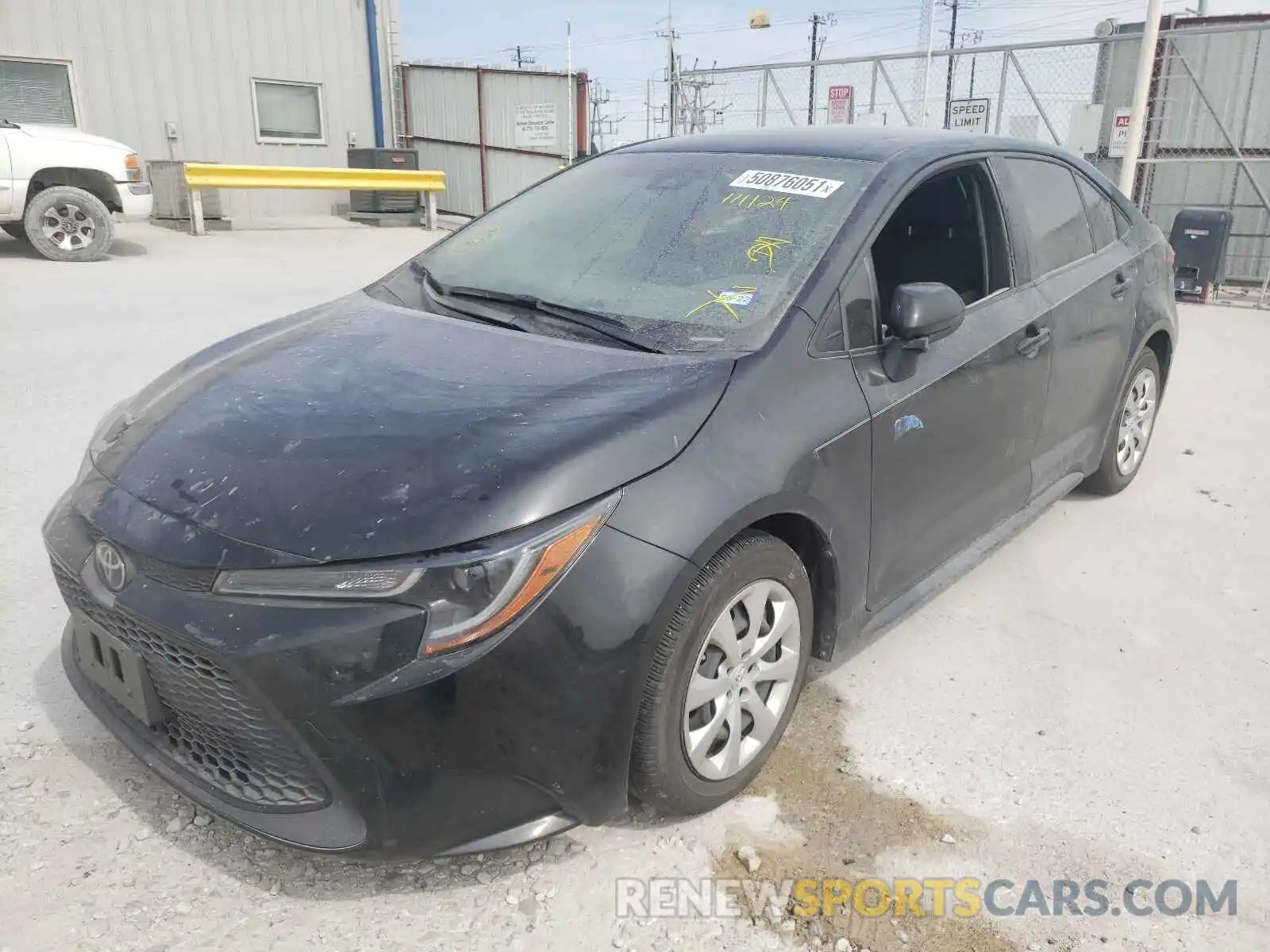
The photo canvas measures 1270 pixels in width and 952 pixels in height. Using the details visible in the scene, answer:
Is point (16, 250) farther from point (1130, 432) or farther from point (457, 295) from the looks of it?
point (1130, 432)

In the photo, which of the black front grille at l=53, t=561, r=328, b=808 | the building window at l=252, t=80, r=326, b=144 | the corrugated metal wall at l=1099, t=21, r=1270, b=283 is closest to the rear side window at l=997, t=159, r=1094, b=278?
the black front grille at l=53, t=561, r=328, b=808

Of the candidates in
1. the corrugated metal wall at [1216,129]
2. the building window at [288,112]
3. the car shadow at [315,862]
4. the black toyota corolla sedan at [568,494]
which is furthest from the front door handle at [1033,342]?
the building window at [288,112]

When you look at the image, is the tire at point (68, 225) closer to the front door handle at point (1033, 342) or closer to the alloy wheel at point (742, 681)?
the front door handle at point (1033, 342)

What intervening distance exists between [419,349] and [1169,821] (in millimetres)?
2378

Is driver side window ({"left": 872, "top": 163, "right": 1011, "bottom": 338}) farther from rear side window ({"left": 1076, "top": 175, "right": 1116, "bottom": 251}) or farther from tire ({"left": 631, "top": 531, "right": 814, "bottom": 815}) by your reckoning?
tire ({"left": 631, "top": 531, "right": 814, "bottom": 815})

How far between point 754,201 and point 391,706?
1.94 m

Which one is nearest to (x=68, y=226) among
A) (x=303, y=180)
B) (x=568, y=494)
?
(x=303, y=180)

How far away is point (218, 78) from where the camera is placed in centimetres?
1474

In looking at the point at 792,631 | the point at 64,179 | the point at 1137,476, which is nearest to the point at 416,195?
the point at 64,179

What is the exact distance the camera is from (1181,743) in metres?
2.90

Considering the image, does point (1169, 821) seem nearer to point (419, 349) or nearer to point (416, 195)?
point (419, 349)

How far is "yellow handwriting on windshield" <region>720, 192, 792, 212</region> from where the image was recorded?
302 cm

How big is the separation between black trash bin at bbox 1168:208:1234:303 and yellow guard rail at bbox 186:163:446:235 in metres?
10.2

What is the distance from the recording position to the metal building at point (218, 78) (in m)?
13.3
